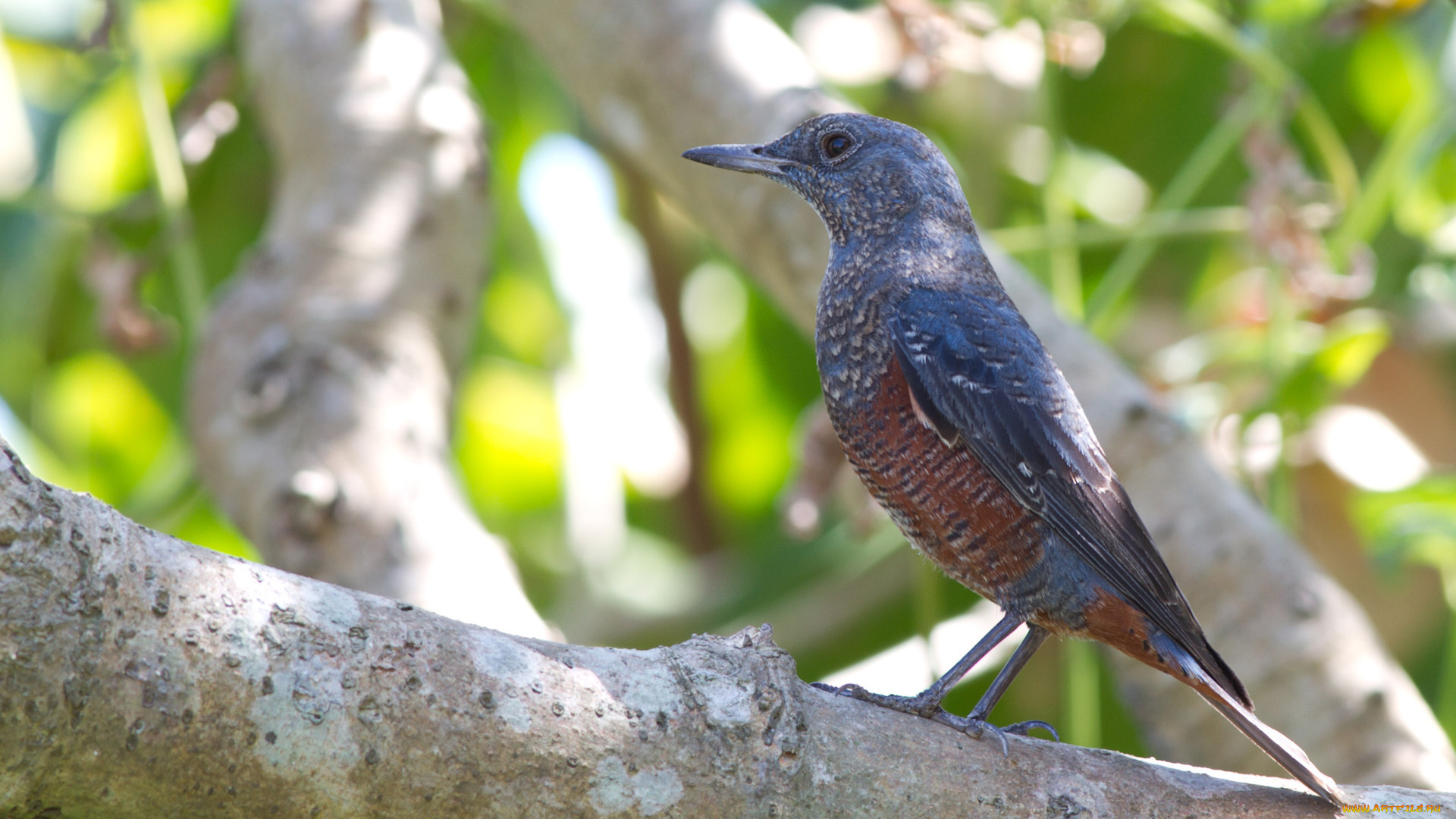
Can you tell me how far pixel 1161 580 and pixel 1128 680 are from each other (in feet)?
3.03

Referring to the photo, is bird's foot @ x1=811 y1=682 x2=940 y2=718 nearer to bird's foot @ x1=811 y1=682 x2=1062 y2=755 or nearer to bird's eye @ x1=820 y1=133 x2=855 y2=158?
bird's foot @ x1=811 y1=682 x2=1062 y2=755

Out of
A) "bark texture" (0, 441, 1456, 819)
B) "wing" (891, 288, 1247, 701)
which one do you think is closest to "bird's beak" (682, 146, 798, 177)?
"wing" (891, 288, 1247, 701)

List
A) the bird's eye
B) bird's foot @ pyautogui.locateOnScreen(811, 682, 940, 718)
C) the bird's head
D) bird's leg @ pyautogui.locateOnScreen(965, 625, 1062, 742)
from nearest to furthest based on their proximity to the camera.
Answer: bird's foot @ pyautogui.locateOnScreen(811, 682, 940, 718) < bird's leg @ pyautogui.locateOnScreen(965, 625, 1062, 742) < the bird's head < the bird's eye

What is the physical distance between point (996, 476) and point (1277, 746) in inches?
27.5

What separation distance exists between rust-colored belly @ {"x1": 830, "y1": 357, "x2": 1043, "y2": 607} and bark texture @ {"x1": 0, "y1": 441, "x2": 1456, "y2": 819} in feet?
1.80

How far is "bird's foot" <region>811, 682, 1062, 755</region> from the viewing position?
2.02 metres

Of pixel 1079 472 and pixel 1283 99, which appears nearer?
pixel 1079 472

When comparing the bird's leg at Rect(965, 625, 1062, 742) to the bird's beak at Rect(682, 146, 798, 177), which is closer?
the bird's leg at Rect(965, 625, 1062, 742)

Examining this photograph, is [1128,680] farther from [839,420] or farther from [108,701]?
[108,701]

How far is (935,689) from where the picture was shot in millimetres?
2225

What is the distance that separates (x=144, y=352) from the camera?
404 centimetres

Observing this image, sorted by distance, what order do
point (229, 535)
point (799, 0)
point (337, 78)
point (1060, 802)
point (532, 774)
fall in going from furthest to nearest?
1. point (799, 0)
2. point (229, 535)
3. point (337, 78)
4. point (1060, 802)
5. point (532, 774)

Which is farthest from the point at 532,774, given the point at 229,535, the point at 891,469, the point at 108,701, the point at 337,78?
the point at 229,535

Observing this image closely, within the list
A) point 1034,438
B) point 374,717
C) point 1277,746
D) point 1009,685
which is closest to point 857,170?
point 1034,438
